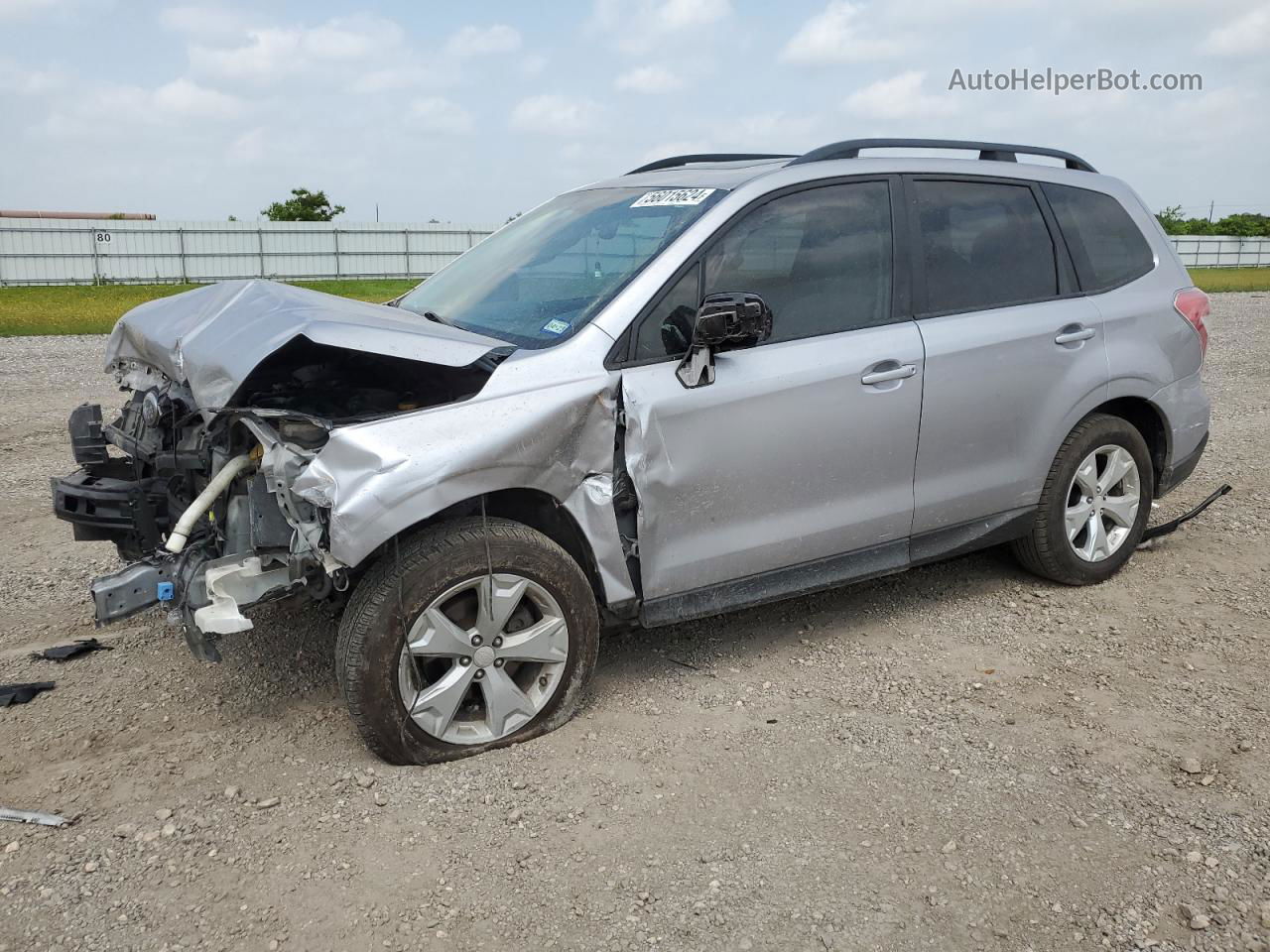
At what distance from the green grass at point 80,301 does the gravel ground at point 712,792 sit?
759 centimetres

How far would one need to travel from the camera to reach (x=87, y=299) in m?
25.2

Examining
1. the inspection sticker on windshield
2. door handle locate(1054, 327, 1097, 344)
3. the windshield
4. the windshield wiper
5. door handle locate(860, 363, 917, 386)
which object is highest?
the inspection sticker on windshield

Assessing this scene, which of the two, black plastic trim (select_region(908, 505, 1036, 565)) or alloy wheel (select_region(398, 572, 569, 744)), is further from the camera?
black plastic trim (select_region(908, 505, 1036, 565))

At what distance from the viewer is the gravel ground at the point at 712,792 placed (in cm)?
277

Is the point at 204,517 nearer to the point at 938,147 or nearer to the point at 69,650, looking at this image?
the point at 69,650

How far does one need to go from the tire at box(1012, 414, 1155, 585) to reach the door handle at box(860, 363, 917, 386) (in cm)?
104

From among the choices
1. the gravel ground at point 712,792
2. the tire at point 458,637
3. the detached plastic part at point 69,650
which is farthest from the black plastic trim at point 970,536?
the detached plastic part at point 69,650

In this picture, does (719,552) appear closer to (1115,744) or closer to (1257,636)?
(1115,744)

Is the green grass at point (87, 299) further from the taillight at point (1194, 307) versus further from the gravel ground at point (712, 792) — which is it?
the taillight at point (1194, 307)

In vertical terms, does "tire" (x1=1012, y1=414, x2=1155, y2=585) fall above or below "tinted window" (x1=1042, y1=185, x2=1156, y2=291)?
below

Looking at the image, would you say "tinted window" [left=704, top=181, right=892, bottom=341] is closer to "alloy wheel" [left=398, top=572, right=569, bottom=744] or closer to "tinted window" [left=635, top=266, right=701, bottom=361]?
"tinted window" [left=635, top=266, right=701, bottom=361]

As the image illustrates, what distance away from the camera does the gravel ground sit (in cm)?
277

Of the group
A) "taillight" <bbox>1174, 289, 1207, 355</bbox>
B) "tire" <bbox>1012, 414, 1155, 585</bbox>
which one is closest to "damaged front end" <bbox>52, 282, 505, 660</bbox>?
"tire" <bbox>1012, 414, 1155, 585</bbox>

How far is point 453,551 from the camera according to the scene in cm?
331
